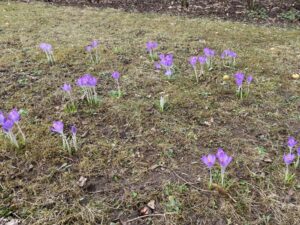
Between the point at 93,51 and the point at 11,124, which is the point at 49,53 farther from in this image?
the point at 11,124

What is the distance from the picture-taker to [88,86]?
2615 millimetres

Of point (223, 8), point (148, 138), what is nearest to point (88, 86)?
point (148, 138)

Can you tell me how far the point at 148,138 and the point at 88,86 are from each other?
736 millimetres

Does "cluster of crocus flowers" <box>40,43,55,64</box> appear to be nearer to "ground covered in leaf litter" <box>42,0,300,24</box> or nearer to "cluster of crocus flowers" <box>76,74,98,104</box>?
"cluster of crocus flowers" <box>76,74,98,104</box>

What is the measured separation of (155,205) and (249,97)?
1581mm

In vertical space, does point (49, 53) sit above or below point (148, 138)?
above

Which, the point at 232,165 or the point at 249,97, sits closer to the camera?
the point at 232,165

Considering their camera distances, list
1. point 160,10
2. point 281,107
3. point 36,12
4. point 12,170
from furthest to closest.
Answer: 1. point 160,10
2. point 36,12
3. point 281,107
4. point 12,170

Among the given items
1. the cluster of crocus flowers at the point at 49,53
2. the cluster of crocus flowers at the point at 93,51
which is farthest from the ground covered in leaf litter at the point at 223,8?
the cluster of crocus flowers at the point at 49,53

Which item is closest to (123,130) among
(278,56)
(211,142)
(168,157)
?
(168,157)

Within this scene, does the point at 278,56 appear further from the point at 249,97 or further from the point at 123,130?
the point at 123,130

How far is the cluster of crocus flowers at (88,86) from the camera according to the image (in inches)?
99.3

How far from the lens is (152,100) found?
2.82 m

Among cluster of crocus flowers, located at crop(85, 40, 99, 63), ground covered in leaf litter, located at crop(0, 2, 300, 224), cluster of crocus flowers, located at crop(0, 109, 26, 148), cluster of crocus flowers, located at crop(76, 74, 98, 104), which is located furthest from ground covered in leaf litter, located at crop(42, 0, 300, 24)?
cluster of crocus flowers, located at crop(0, 109, 26, 148)
